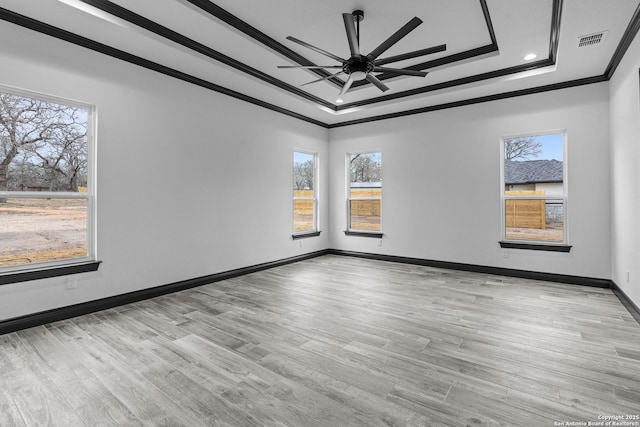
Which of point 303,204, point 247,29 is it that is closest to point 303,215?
point 303,204

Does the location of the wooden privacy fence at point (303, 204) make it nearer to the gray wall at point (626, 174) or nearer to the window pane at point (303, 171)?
the window pane at point (303, 171)

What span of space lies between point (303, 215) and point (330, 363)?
4.29 metres

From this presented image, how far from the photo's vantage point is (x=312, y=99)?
5469 millimetres

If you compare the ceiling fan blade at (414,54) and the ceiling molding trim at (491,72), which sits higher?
the ceiling molding trim at (491,72)

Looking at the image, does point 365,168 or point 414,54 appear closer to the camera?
point 414,54

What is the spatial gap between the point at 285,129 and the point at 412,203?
2.74 meters

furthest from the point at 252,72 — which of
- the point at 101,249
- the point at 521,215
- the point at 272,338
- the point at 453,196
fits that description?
the point at 521,215

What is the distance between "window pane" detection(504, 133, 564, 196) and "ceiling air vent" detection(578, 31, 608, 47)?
1.51 metres

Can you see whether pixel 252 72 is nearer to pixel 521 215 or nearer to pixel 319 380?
pixel 319 380

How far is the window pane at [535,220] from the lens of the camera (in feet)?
15.4

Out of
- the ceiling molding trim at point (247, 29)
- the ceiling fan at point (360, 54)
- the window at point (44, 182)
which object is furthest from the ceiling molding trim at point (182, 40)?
the ceiling fan at point (360, 54)

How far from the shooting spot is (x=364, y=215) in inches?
259

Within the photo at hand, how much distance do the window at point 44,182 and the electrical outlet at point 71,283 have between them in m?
0.18

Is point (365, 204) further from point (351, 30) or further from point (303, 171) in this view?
point (351, 30)
